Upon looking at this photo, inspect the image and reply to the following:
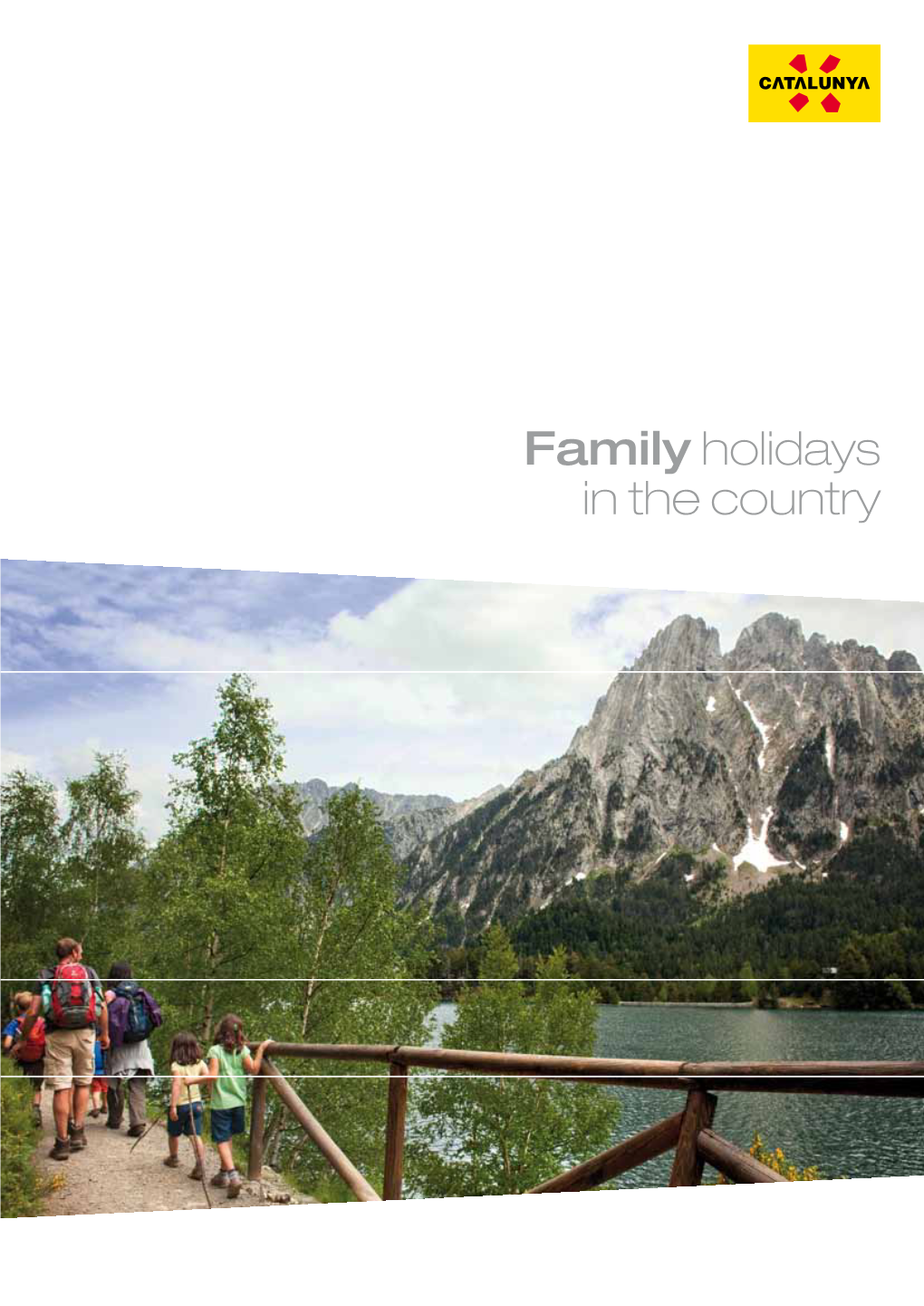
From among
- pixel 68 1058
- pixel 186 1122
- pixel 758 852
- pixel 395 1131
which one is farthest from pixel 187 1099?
pixel 758 852

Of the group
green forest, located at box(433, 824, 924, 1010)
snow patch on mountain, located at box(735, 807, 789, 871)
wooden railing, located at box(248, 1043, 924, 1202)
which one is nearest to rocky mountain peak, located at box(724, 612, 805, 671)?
snow patch on mountain, located at box(735, 807, 789, 871)

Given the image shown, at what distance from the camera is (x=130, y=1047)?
19.4 ft

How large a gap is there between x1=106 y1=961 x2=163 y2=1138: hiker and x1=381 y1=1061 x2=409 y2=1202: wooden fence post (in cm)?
102

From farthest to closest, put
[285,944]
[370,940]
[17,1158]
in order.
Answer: [370,940] < [285,944] < [17,1158]

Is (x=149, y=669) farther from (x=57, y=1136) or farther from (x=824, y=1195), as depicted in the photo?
(x=824, y=1195)

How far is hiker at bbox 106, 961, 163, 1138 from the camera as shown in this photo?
591 centimetres

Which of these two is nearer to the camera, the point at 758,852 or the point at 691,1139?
the point at 691,1139

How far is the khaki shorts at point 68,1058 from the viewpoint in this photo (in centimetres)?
589

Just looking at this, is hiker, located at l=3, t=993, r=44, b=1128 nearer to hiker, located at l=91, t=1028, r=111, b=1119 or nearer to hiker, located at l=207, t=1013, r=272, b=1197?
hiker, located at l=91, t=1028, r=111, b=1119

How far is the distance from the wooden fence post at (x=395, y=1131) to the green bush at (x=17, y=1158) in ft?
4.71

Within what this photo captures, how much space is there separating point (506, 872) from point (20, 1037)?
2.16 metres

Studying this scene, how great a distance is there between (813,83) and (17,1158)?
21.4 feet

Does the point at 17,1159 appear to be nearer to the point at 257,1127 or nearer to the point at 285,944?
the point at 257,1127

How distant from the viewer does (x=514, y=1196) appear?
6125 mm
